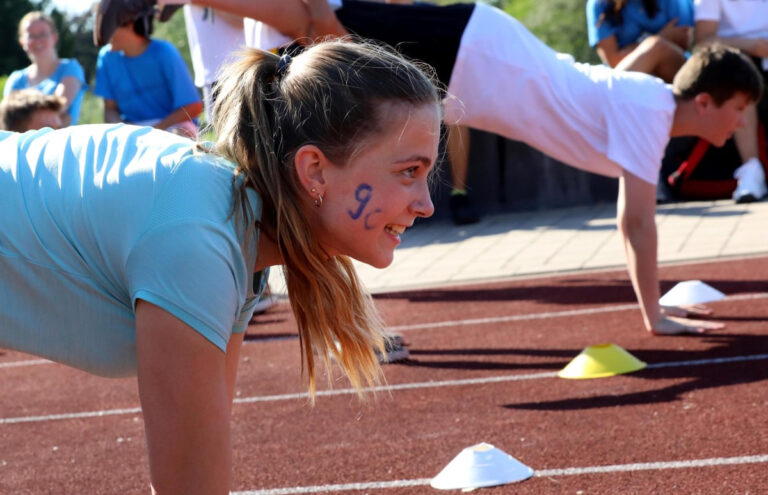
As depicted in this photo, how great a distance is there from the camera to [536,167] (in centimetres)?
1073

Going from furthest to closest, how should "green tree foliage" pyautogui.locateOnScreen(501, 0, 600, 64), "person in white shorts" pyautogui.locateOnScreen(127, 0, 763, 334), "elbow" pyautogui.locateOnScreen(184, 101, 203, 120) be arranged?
"green tree foliage" pyautogui.locateOnScreen(501, 0, 600, 64) < "elbow" pyautogui.locateOnScreen(184, 101, 203, 120) < "person in white shorts" pyautogui.locateOnScreen(127, 0, 763, 334)

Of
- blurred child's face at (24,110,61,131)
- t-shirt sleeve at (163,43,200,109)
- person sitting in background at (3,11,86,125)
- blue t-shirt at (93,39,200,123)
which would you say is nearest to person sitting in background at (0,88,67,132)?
Result: blurred child's face at (24,110,61,131)

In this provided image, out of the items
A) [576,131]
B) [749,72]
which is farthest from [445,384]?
[749,72]

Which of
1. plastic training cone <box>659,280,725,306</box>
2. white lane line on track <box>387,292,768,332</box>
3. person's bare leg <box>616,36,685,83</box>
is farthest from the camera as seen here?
person's bare leg <box>616,36,685,83</box>

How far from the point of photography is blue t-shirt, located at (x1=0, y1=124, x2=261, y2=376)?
1.84m

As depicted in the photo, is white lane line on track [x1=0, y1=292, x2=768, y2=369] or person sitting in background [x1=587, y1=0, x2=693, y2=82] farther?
person sitting in background [x1=587, y1=0, x2=693, y2=82]

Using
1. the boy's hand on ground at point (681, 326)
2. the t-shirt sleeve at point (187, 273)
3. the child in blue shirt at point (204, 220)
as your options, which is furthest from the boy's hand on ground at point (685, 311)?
the t-shirt sleeve at point (187, 273)

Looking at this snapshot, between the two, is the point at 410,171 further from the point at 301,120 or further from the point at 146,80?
the point at 146,80

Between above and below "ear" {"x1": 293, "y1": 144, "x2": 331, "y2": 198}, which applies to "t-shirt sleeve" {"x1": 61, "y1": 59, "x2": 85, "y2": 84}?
below

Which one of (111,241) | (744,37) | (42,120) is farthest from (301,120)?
(744,37)

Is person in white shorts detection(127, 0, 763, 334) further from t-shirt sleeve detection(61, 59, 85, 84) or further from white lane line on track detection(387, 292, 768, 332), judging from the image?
t-shirt sleeve detection(61, 59, 85, 84)

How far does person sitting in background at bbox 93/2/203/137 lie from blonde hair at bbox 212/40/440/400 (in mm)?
4959

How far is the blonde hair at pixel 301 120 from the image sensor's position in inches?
81.2

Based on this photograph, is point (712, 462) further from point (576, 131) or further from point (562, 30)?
point (562, 30)
